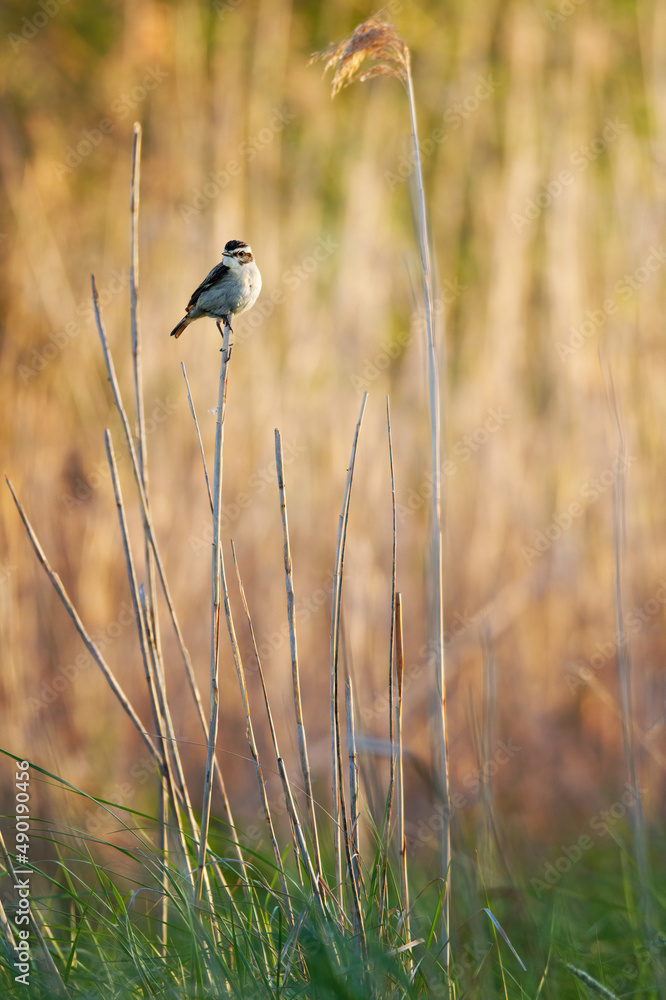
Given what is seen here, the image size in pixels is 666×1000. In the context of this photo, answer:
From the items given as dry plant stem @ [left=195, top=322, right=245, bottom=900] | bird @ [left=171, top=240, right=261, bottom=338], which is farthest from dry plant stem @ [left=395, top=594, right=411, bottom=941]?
bird @ [left=171, top=240, right=261, bottom=338]

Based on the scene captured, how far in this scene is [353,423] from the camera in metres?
3.60

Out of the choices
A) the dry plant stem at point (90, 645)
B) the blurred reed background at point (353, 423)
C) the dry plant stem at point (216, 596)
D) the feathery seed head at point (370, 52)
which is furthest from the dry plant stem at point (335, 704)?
the blurred reed background at point (353, 423)

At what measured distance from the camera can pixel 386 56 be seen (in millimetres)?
1191

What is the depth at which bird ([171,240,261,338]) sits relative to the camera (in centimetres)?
130

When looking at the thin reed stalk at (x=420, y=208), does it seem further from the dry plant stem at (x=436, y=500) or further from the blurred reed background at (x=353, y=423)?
the blurred reed background at (x=353, y=423)

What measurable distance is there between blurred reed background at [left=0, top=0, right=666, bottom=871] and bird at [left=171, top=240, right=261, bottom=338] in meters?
1.64

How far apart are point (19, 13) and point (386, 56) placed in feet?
15.5

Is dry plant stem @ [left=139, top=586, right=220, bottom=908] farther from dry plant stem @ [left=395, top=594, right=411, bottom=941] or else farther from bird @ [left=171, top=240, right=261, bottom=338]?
bird @ [left=171, top=240, right=261, bottom=338]

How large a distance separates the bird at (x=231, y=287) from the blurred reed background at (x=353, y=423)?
1.64 m

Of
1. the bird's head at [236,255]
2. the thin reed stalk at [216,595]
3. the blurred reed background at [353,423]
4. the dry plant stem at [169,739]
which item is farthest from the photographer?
the blurred reed background at [353,423]

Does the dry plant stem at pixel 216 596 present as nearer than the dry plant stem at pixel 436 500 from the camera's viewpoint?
Yes

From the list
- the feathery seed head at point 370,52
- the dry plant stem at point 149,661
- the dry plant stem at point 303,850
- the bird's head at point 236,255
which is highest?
the feathery seed head at point 370,52

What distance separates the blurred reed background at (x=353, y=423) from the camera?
3.24 m

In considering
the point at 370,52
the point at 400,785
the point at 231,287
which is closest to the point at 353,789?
the point at 400,785
